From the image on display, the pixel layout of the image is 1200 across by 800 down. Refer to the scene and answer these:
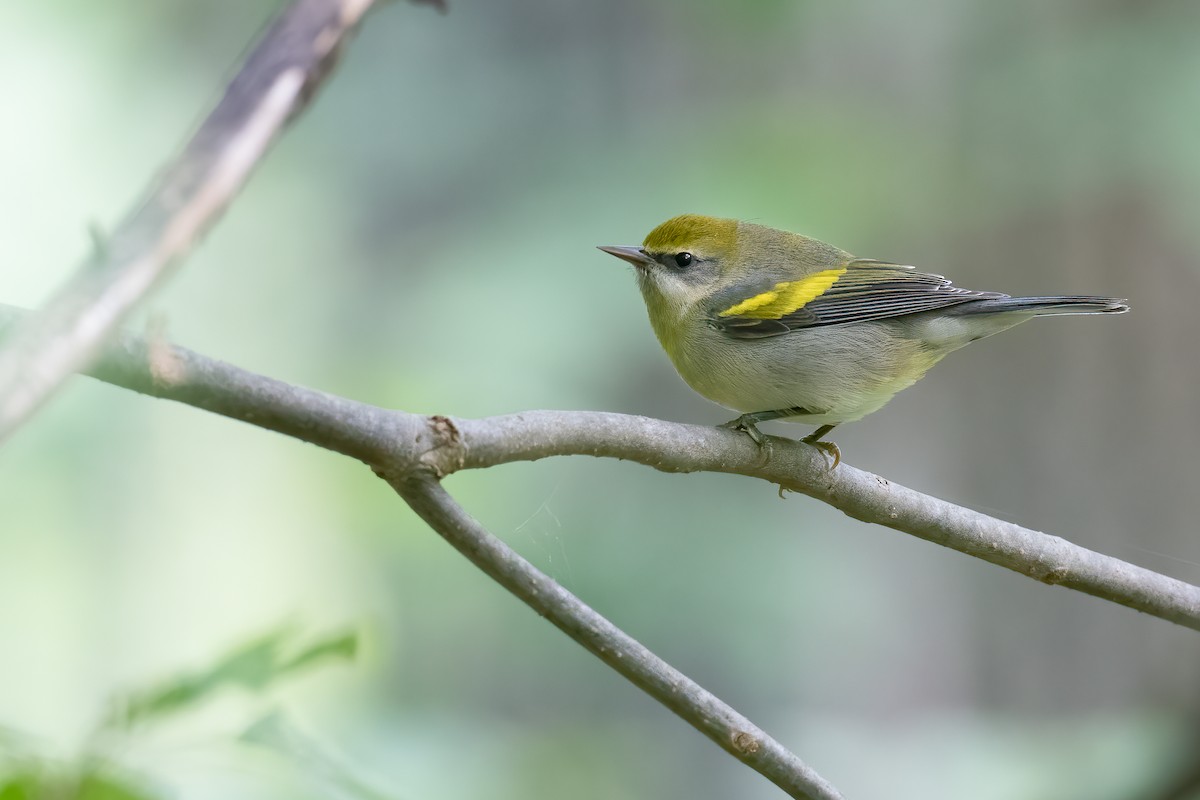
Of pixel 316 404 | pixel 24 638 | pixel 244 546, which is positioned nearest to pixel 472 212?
pixel 244 546

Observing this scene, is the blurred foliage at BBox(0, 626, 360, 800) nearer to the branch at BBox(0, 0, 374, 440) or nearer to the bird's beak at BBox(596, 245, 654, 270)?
the branch at BBox(0, 0, 374, 440)

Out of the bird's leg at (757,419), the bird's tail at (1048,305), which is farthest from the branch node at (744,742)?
the bird's tail at (1048,305)

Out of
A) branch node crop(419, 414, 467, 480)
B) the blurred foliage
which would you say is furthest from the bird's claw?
the blurred foliage

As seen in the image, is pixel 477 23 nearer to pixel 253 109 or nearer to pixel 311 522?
pixel 311 522

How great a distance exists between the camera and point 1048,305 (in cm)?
304

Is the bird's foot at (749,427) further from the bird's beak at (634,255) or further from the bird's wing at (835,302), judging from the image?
the bird's beak at (634,255)

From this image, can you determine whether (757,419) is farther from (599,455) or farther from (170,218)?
(170,218)

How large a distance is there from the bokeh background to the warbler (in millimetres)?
444

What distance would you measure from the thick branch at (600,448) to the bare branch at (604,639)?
0.08 m

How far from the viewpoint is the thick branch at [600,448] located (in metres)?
1.39

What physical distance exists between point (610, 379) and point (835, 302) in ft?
4.75

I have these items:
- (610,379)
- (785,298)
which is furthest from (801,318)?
(610,379)

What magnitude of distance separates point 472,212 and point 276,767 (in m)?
3.53

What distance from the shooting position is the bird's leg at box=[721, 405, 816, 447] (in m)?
2.68
